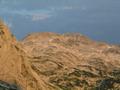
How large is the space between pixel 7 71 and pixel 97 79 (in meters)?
57.6

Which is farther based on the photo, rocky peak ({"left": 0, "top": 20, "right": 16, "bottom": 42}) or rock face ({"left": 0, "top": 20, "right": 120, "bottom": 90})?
rock face ({"left": 0, "top": 20, "right": 120, "bottom": 90})

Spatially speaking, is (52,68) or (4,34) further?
(52,68)

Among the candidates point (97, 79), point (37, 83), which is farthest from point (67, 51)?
point (37, 83)

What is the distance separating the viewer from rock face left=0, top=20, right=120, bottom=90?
303 ft

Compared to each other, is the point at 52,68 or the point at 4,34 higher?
the point at 4,34

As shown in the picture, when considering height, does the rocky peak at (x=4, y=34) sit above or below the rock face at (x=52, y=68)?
above

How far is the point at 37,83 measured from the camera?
3821 inches

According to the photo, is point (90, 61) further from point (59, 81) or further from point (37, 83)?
point (37, 83)

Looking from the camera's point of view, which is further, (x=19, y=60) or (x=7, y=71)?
(x=19, y=60)

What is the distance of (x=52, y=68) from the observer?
151 m

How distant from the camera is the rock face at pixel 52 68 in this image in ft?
303

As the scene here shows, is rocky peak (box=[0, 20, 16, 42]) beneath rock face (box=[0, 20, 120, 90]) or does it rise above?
above

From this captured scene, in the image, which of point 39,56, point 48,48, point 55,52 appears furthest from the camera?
point 48,48

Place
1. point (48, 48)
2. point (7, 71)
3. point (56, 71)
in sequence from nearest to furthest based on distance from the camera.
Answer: point (7, 71) → point (56, 71) → point (48, 48)
